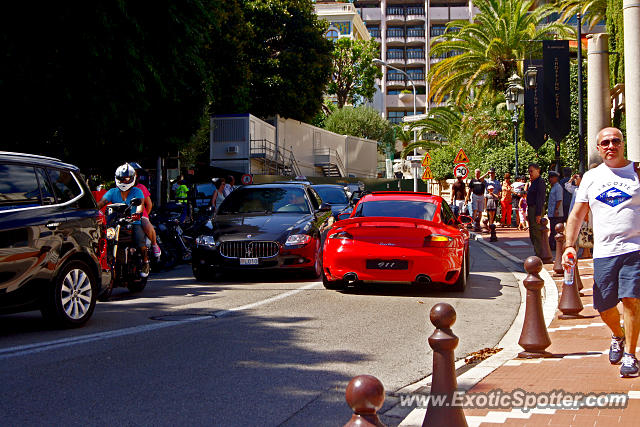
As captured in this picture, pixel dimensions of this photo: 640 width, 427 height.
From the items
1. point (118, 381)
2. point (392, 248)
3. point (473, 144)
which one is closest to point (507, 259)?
point (392, 248)

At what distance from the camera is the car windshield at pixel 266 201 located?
13.7m

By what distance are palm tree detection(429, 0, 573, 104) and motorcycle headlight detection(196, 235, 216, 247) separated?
2482 centimetres

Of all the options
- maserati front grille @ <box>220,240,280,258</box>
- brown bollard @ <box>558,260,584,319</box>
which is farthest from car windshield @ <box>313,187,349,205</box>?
brown bollard @ <box>558,260,584,319</box>

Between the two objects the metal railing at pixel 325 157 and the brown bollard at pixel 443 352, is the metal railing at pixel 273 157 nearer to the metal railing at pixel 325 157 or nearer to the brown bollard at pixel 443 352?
the metal railing at pixel 325 157

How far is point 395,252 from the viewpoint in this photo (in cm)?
1056

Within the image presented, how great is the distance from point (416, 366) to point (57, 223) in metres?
4.00

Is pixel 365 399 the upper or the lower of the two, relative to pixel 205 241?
lower

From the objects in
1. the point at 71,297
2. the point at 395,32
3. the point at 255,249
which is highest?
the point at 395,32

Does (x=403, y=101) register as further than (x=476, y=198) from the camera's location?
Yes

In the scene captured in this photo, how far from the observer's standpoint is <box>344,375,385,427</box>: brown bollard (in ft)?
9.25

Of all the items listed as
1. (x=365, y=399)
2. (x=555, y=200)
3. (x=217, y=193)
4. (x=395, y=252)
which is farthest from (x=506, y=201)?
(x=365, y=399)

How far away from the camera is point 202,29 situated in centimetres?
1800

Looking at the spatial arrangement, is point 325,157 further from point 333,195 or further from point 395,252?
point 395,252

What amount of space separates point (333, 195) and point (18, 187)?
12934 millimetres
